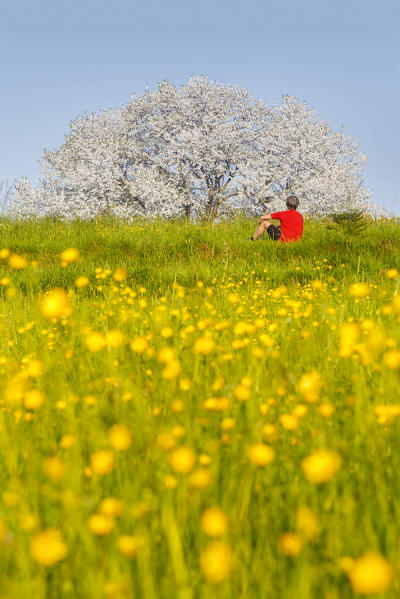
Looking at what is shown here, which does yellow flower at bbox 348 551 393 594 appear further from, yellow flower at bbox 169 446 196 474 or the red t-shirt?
the red t-shirt

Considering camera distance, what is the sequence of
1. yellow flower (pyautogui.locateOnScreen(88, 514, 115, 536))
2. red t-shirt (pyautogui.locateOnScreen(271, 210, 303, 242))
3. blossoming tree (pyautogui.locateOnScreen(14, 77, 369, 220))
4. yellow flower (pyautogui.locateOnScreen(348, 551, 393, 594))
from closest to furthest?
yellow flower (pyautogui.locateOnScreen(348, 551, 393, 594)) < yellow flower (pyautogui.locateOnScreen(88, 514, 115, 536)) < red t-shirt (pyautogui.locateOnScreen(271, 210, 303, 242)) < blossoming tree (pyautogui.locateOnScreen(14, 77, 369, 220))

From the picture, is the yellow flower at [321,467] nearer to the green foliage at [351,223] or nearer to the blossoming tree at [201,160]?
the green foliage at [351,223]

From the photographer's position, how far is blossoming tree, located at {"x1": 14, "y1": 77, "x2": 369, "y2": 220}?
26547 millimetres

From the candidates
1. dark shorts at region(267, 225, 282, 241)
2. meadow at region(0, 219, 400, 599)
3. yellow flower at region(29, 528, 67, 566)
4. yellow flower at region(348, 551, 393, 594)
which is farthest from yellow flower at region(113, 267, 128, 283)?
dark shorts at region(267, 225, 282, 241)

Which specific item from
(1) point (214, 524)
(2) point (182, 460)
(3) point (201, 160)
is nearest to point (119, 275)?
(2) point (182, 460)

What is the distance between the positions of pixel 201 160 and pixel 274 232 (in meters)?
18.1

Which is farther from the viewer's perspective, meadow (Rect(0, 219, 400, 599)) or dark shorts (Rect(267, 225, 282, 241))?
dark shorts (Rect(267, 225, 282, 241))

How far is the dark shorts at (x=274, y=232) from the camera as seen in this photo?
10.3m

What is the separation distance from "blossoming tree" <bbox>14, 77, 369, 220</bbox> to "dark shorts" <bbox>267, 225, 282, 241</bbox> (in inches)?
631

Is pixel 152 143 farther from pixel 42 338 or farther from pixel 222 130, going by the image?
pixel 42 338

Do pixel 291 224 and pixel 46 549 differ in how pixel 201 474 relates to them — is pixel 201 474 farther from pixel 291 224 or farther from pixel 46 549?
pixel 291 224

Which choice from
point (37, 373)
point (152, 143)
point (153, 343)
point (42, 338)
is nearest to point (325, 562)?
point (37, 373)

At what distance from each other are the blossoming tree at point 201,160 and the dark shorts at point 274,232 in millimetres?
16027

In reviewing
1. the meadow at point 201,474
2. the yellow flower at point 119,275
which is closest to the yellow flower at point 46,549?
the meadow at point 201,474
